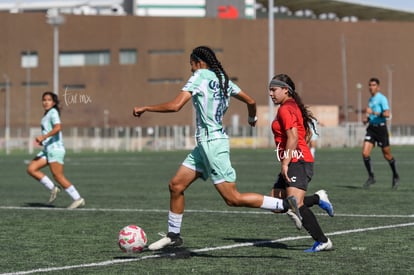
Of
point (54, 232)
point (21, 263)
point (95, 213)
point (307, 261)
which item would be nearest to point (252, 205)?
point (307, 261)

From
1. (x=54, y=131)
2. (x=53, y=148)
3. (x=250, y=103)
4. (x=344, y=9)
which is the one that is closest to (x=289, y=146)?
(x=250, y=103)

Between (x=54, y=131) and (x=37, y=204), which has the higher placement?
(x=54, y=131)

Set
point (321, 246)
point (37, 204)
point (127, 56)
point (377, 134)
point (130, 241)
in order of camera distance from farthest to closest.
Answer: point (127, 56)
point (377, 134)
point (37, 204)
point (321, 246)
point (130, 241)

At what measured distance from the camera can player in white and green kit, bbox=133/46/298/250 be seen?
32.8ft

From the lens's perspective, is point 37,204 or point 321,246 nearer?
point 321,246

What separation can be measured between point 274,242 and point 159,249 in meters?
1.66

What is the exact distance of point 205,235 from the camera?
1225cm

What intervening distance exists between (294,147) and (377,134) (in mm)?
10709

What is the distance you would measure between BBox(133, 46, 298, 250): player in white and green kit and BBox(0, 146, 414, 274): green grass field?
21.4 inches

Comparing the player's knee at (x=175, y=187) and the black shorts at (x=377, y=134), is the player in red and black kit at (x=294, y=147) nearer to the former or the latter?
the player's knee at (x=175, y=187)

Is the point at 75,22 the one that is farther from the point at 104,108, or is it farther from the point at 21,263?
the point at 21,263

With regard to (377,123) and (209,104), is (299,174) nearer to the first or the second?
(209,104)

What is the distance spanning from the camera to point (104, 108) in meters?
97.2

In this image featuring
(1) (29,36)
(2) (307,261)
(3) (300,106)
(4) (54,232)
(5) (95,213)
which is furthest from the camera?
(1) (29,36)
